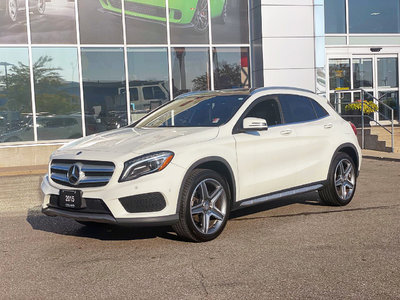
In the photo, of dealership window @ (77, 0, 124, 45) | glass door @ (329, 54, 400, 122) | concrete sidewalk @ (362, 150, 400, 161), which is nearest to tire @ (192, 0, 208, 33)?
dealership window @ (77, 0, 124, 45)

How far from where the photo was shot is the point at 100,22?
1644 cm

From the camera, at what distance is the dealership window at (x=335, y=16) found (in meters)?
19.6

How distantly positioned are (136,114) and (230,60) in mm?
3587

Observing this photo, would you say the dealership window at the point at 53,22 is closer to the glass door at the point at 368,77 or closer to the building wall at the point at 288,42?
the building wall at the point at 288,42

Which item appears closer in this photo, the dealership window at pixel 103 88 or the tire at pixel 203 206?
the tire at pixel 203 206

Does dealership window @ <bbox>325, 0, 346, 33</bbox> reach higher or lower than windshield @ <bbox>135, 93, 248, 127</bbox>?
higher

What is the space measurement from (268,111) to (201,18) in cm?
1120

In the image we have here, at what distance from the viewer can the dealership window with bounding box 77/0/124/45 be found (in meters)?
16.3

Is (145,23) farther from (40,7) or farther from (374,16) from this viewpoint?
(374,16)

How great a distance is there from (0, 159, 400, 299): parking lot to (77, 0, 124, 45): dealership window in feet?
31.2

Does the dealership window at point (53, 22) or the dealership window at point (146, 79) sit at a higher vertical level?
the dealership window at point (53, 22)

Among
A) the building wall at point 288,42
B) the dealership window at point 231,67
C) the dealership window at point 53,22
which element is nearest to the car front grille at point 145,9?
the dealership window at point 53,22

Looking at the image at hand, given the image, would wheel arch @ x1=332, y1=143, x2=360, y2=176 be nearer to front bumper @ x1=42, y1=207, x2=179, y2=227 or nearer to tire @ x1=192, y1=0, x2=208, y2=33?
front bumper @ x1=42, y1=207, x2=179, y2=227

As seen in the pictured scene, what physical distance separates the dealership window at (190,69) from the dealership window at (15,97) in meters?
4.37
